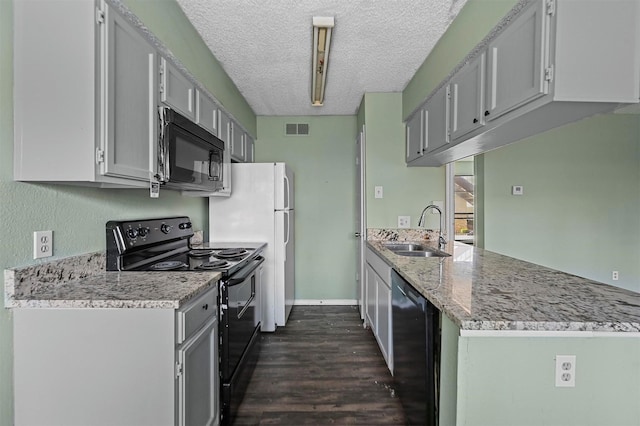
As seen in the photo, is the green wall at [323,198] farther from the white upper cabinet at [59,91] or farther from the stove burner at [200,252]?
the white upper cabinet at [59,91]

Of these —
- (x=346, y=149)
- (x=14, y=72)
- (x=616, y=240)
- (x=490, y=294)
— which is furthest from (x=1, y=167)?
(x=616, y=240)

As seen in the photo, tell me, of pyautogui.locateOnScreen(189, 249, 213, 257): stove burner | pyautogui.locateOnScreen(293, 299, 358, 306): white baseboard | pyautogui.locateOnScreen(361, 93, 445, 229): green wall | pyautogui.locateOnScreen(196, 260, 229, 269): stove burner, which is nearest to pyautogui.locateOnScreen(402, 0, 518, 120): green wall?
pyautogui.locateOnScreen(361, 93, 445, 229): green wall

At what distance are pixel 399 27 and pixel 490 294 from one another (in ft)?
6.03

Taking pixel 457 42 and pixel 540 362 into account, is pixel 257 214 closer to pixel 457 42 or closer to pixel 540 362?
pixel 457 42

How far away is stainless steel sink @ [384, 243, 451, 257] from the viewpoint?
2.60 m

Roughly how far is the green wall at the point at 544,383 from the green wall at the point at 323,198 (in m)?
2.91

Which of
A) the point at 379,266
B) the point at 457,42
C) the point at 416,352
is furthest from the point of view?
the point at 379,266

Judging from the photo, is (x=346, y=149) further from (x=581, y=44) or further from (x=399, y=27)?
(x=581, y=44)

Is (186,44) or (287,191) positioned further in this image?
(287,191)

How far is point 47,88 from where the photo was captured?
1149 millimetres

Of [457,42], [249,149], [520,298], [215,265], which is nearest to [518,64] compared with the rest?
[457,42]

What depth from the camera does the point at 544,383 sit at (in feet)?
3.19

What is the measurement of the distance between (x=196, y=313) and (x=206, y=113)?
63.0 inches

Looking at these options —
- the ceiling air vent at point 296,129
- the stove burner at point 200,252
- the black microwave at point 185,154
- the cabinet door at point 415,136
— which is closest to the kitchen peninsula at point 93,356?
the black microwave at point 185,154
